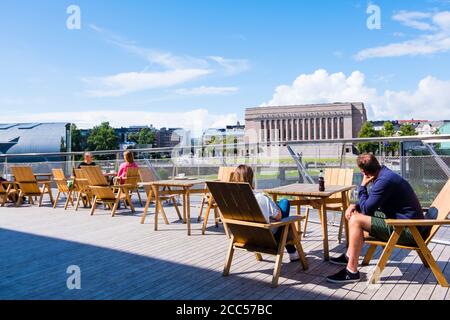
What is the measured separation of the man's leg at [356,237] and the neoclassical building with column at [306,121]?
98512 millimetres

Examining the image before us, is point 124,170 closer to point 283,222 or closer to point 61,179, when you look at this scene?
point 61,179

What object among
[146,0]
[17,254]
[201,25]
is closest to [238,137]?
[201,25]

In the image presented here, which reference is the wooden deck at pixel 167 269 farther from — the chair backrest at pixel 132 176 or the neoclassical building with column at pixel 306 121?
the neoclassical building with column at pixel 306 121

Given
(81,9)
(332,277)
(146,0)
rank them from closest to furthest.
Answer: (332,277)
(81,9)
(146,0)

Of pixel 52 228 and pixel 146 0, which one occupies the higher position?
pixel 146 0

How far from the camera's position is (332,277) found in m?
4.00

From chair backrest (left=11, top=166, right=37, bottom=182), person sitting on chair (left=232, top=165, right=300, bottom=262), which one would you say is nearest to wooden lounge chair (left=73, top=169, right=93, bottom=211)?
chair backrest (left=11, top=166, right=37, bottom=182)

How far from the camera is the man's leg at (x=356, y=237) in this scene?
13.1 feet

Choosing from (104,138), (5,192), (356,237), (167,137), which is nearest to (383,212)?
(356,237)

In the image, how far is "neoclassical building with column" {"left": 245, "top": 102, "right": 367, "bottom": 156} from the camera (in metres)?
103

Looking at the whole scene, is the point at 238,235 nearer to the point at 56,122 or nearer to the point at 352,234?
the point at 352,234

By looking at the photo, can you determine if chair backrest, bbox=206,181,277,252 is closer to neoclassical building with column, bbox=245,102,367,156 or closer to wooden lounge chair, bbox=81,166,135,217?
wooden lounge chair, bbox=81,166,135,217

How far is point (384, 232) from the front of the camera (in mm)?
3984
